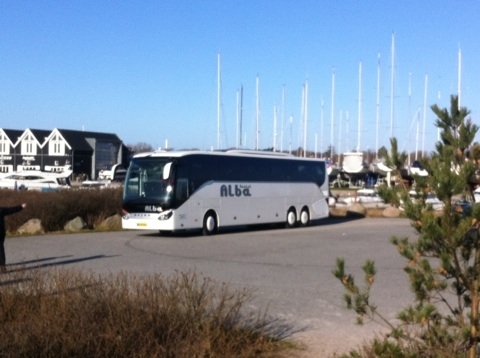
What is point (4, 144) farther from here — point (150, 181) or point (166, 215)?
point (166, 215)

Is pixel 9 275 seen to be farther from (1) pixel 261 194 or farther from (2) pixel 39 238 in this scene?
(1) pixel 261 194

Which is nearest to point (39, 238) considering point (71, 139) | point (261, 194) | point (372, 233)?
point (261, 194)

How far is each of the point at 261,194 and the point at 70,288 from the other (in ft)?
78.7

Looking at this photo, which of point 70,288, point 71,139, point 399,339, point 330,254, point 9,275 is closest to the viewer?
point 399,339

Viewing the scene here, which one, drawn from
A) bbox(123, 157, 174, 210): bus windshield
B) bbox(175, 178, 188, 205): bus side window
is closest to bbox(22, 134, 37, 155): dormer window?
bbox(123, 157, 174, 210): bus windshield

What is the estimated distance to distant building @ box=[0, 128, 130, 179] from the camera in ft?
290

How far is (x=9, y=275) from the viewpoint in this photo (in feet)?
33.3

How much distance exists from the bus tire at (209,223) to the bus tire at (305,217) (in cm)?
670

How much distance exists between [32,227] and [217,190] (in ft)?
22.9

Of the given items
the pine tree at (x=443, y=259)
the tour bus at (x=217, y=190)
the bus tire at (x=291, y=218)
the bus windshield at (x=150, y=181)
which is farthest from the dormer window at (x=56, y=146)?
the pine tree at (x=443, y=259)

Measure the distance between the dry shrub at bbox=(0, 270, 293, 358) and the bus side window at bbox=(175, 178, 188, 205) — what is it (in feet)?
58.7

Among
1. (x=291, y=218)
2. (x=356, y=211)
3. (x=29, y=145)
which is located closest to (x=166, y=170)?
(x=291, y=218)

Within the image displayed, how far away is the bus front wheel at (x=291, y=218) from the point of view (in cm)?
3522

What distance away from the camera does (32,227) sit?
30.3m
